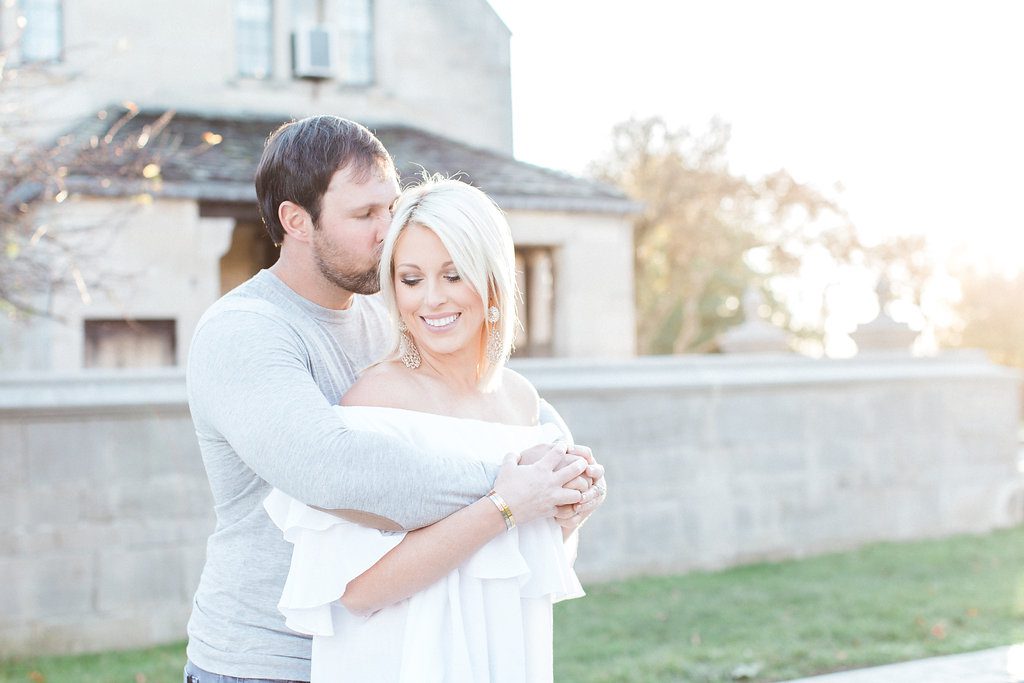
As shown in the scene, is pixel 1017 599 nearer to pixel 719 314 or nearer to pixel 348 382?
pixel 348 382

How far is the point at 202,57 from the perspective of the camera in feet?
48.8

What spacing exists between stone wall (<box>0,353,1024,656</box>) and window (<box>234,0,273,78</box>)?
8243mm

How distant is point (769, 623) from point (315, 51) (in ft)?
33.9

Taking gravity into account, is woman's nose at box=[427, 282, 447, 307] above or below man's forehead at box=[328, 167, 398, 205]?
below

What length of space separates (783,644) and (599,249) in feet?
28.4

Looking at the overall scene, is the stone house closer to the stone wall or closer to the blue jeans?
the stone wall

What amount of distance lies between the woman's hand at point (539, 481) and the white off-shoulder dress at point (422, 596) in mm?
93

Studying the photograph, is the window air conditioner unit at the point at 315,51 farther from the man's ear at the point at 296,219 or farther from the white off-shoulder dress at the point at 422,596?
the white off-shoulder dress at the point at 422,596

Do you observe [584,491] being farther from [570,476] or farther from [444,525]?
[444,525]

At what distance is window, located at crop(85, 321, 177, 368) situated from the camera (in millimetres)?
12773

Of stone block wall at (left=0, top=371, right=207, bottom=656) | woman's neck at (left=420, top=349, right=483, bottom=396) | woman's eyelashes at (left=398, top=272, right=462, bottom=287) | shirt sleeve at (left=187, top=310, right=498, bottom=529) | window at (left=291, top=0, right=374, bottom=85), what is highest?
window at (left=291, top=0, right=374, bottom=85)

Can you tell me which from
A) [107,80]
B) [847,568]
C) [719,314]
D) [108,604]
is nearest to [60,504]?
[108,604]

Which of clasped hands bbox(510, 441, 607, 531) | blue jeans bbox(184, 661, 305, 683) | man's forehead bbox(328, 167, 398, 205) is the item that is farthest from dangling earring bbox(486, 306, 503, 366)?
blue jeans bbox(184, 661, 305, 683)

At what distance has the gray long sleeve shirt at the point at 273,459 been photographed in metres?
2.08
